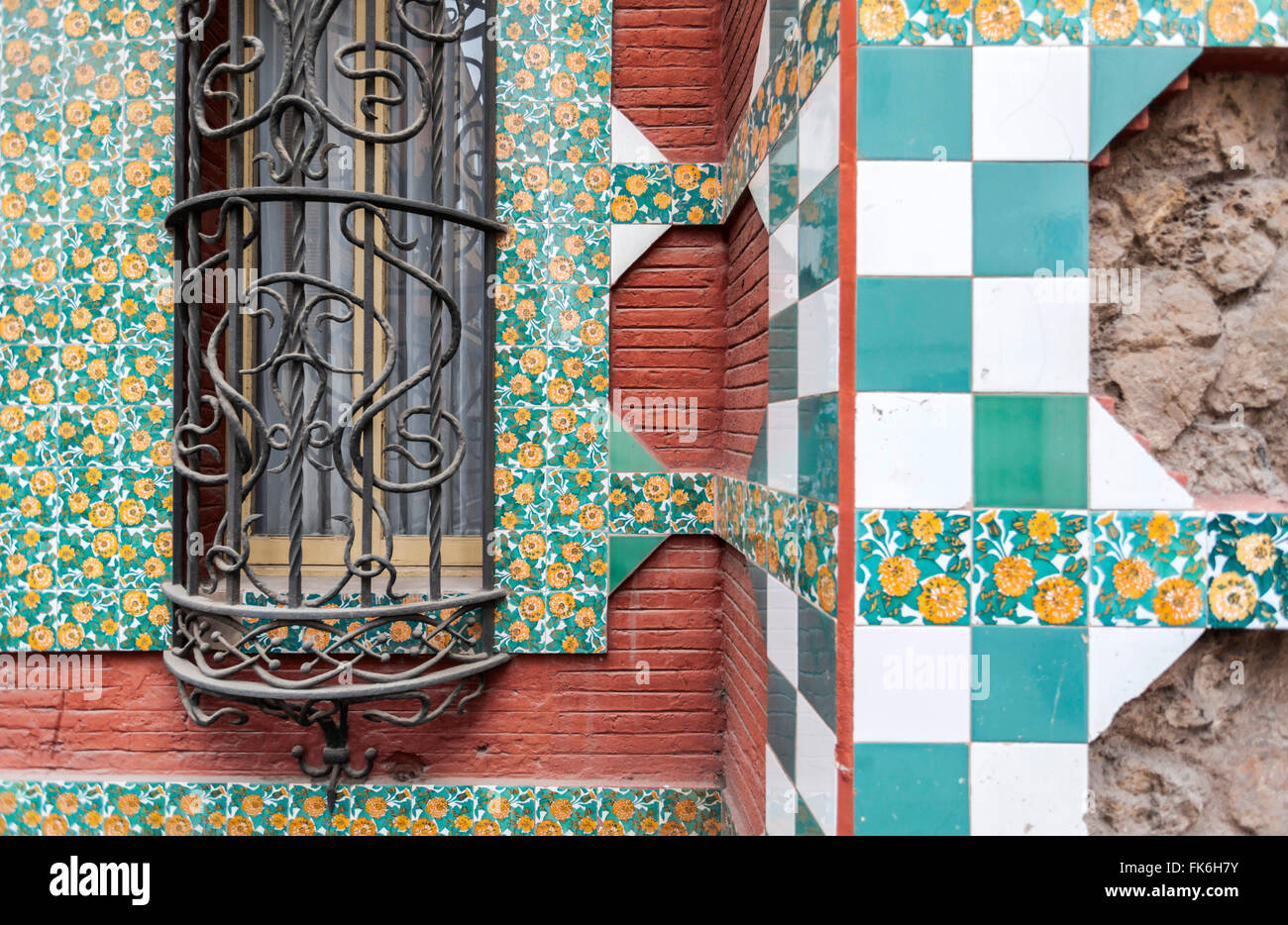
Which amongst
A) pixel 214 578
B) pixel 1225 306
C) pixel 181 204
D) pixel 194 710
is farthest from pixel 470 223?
pixel 1225 306

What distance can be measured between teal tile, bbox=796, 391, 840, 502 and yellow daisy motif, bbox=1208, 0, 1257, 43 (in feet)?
3.56

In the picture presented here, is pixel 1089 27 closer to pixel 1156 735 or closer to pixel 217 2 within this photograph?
pixel 1156 735

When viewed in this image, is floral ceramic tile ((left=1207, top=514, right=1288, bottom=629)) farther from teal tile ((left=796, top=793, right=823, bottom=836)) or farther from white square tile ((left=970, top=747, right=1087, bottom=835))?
teal tile ((left=796, top=793, right=823, bottom=836))

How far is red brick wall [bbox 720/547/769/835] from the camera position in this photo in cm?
203

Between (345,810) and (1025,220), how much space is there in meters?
2.63

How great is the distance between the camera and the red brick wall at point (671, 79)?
2494mm

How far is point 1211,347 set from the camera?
5.13 feet

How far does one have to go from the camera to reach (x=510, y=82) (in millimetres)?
2449

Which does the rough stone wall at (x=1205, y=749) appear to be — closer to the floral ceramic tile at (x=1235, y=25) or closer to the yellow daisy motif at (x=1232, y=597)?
the yellow daisy motif at (x=1232, y=597)

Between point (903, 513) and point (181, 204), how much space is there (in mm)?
2338

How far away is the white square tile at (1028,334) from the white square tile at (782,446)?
433 millimetres

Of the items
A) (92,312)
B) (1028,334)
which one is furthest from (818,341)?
(92,312)

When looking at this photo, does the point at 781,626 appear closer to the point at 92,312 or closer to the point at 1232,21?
the point at 1232,21

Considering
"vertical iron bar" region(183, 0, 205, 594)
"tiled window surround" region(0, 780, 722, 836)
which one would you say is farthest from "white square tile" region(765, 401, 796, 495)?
"vertical iron bar" region(183, 0, 205, 594)
